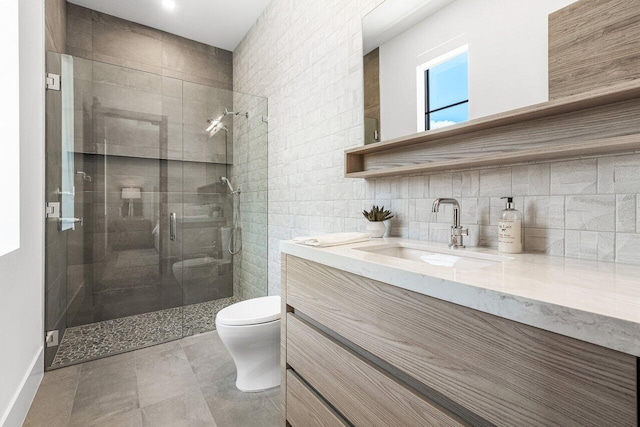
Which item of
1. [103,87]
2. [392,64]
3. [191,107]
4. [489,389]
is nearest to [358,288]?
[489,389]

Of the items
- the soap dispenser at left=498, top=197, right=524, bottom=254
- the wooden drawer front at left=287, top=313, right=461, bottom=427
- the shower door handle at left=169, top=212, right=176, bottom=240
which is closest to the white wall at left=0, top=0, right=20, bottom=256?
the shower door handle at left=169, top=212, right=176, bottom=240

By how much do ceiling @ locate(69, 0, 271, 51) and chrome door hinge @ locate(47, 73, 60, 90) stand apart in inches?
47.0

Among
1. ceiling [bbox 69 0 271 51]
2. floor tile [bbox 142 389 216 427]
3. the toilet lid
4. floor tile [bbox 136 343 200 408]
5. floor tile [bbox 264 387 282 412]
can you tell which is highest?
ceiling [bbox 69 0 271 51]

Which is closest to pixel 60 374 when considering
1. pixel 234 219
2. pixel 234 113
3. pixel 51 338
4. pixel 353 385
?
pixel 51 338

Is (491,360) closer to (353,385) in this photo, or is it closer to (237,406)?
(353,385)

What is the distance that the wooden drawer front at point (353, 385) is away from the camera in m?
0.76

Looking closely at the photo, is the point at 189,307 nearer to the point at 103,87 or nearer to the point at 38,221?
the point at 38,221

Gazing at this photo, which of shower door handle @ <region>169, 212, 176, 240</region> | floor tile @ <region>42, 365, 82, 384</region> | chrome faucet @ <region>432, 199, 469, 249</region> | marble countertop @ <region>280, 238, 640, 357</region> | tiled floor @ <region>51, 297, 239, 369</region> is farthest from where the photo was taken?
shower door handle @ <region>169, 212, 176, 240</region>

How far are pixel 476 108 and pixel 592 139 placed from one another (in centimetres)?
40

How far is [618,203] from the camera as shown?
85 cm

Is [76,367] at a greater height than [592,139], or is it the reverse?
[592,139]

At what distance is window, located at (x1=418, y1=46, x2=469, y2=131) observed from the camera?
121 cm

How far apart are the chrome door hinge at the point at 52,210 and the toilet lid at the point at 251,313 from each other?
135 centimetres

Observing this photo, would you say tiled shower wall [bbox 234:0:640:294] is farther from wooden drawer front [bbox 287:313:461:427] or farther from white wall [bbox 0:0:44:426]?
white wall [bbox 0:0:44:426]
